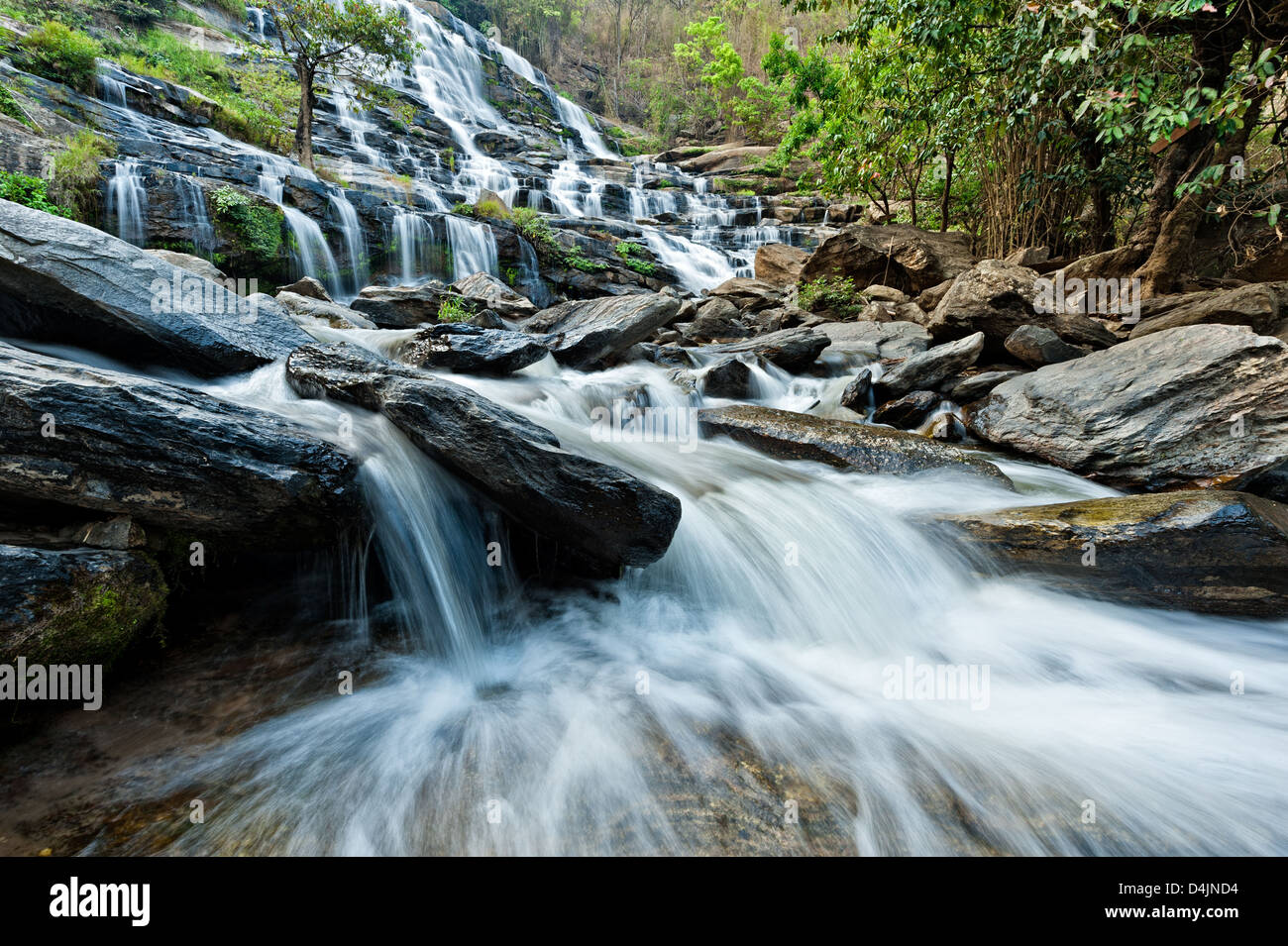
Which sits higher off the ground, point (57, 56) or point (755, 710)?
point (57, 56)

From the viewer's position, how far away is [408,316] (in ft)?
28.4

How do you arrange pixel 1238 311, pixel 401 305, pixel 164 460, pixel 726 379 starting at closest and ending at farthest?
pixel 164 460 → pixel 1238 311 → pixel 726 379 → pixel 401 305

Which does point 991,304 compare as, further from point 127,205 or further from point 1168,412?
point 127,205

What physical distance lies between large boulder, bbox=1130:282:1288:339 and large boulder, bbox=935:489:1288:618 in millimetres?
3469

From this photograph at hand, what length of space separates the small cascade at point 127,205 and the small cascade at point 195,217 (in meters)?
0.46

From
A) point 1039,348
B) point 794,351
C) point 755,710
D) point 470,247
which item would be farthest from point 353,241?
point 755,710

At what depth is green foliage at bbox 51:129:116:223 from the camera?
8.02 m

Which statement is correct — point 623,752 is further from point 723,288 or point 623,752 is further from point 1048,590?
point 723,288

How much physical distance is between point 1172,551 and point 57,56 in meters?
19.9

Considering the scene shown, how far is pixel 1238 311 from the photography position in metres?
5.61

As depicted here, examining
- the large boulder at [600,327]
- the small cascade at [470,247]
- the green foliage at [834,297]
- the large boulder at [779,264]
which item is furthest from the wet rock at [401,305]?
the large boulder at [779,264]

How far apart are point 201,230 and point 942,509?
1168 cm

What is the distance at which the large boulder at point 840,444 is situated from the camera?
4.51 metres

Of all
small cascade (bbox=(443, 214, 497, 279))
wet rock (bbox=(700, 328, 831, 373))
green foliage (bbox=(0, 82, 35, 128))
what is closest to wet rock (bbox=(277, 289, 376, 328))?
small cascade (bbox=(443, 214, 497, 279))
